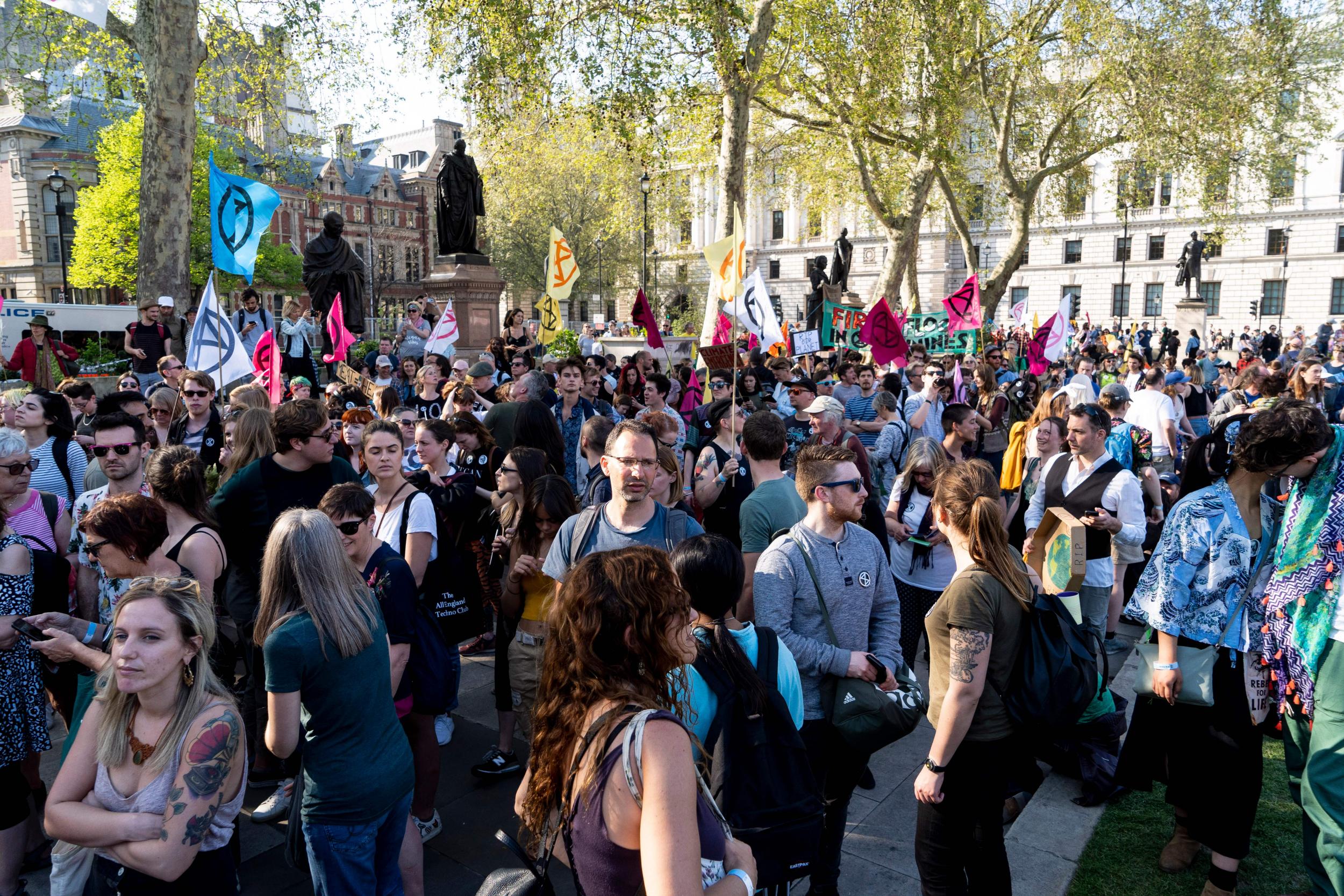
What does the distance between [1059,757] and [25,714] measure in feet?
15.0

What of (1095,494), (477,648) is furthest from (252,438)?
(1095,494)

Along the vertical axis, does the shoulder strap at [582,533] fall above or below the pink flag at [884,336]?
below

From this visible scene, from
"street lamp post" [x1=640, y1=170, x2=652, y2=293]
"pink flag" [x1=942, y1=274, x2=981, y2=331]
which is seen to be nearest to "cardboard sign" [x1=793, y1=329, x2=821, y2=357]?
"pink flag" [x1=942, y1=274, x2=981, y2=331]

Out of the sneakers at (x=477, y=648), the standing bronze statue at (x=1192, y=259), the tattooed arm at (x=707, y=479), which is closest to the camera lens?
the tattooed arm at (x=707, y=479)

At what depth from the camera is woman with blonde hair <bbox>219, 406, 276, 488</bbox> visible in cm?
475

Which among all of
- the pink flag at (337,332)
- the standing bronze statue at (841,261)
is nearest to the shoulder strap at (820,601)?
the pink flag at (337,332)

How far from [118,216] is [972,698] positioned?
51.7 metres

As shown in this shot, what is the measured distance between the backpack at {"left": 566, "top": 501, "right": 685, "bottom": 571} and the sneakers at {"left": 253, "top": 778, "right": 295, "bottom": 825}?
5.71 feet

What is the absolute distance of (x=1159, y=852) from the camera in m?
3.96

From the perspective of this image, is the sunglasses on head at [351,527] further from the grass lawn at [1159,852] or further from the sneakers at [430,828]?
the grass lawn at [1159,852]

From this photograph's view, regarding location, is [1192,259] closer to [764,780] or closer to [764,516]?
[764,516]

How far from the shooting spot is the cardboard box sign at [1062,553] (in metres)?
3.79

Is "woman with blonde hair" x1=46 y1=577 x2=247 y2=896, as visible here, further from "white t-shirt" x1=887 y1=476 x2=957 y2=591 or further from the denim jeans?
"white t-shirt" x1=887 y1=476 x2=957 y2=591

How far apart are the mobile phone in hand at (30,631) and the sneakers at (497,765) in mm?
2124
